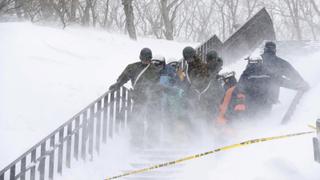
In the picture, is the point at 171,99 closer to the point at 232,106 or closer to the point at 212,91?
the point at 212,91

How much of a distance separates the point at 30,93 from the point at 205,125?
4.38m

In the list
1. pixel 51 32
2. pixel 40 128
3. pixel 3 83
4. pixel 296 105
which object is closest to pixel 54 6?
pixel 51 32

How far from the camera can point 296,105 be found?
8.75 m

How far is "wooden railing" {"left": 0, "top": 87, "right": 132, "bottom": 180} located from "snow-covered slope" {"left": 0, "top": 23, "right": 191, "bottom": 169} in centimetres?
121

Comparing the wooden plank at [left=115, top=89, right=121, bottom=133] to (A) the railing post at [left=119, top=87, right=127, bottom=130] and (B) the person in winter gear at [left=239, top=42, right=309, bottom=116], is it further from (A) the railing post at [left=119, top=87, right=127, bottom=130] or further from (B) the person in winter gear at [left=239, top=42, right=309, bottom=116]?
(B) the person in winter gear at [left=239, top=42, right=309, bottom=116]

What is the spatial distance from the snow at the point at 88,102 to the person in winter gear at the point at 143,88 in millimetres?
447

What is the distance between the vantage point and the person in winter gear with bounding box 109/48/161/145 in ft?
33.5

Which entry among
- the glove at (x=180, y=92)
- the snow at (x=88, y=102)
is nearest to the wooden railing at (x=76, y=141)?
the snow at (x=88, y=102)

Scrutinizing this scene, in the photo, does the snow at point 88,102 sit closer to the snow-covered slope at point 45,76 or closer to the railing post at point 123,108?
the snow-covered slope at point 45,76

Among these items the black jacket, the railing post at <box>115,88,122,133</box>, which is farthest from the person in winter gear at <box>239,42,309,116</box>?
the railing post at <box>115,88,122,133</box>

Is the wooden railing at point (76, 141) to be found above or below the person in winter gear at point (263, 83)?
below

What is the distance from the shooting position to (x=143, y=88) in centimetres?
1023

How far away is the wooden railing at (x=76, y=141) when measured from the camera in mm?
8359

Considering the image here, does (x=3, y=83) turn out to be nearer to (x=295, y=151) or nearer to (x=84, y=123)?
(x=84, y=123)
